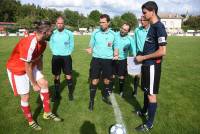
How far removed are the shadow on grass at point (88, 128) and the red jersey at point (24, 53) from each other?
5.84ft

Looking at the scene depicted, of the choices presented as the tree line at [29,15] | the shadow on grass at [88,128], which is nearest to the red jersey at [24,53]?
the shadow on grass at [88,128]

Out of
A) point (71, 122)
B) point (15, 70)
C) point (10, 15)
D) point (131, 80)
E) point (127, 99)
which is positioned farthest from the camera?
point (10, 15)

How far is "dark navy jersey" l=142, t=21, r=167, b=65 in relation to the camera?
15.4 feet

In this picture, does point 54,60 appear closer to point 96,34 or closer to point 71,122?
point 96,34

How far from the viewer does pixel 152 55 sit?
4.85 m

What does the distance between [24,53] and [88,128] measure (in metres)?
2.19

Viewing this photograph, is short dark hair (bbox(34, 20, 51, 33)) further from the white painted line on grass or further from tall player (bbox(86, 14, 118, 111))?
the white painted line on grass

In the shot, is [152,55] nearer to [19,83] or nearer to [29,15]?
[19,83]

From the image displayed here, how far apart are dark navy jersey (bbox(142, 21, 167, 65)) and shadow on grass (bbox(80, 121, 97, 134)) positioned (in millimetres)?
1843

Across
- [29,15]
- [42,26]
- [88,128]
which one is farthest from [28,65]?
[29,15]

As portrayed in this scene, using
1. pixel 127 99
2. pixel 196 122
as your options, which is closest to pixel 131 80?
pixel 127 99

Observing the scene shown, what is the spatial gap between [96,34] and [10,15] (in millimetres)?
93208

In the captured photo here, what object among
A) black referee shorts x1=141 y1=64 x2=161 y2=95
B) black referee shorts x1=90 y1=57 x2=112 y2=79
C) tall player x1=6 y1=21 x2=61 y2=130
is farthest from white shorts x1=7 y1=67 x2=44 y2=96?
black referee shorts x1=141 y1=64 x2=161 y2=95

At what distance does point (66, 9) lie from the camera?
369 ft
